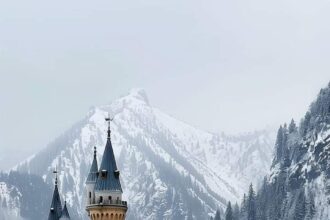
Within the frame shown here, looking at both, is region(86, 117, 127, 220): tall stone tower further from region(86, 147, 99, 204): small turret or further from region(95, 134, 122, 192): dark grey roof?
region(86, 147, 99, 204): small turret

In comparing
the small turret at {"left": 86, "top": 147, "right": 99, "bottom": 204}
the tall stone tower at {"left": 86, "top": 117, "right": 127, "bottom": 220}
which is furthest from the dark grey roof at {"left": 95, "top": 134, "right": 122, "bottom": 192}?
the small turret at {"left": 86, "top": 147, "right": 99, "bottom": 204}

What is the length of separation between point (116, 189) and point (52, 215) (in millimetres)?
28200

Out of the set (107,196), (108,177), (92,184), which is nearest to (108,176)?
(108,177)

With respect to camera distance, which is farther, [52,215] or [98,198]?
[52,215]

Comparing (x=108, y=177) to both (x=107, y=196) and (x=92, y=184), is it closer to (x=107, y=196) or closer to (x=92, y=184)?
(x=107, y=196)

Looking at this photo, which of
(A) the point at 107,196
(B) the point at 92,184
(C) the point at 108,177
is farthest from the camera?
(B) the point at 92,184

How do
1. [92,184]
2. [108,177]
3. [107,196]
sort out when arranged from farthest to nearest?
[92,184]
[108,177]
[107,196]

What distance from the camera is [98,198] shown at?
174875 mm

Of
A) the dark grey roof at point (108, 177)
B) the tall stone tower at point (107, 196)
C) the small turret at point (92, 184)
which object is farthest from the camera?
the small turret at point (92, 184)

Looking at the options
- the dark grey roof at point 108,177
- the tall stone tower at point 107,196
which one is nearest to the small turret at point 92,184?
the tall stone tower at point 107,196

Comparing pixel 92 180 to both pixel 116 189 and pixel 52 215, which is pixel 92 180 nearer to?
pixel 116 189

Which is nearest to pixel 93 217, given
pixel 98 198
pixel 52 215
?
pixel 98 198

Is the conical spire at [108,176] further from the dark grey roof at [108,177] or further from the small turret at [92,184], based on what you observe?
the small turret at [92,184]

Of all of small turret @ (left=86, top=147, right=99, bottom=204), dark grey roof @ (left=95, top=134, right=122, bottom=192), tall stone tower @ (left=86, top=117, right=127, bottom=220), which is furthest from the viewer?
small turret @ (left=86, top=147, right=99, bottom=204)
